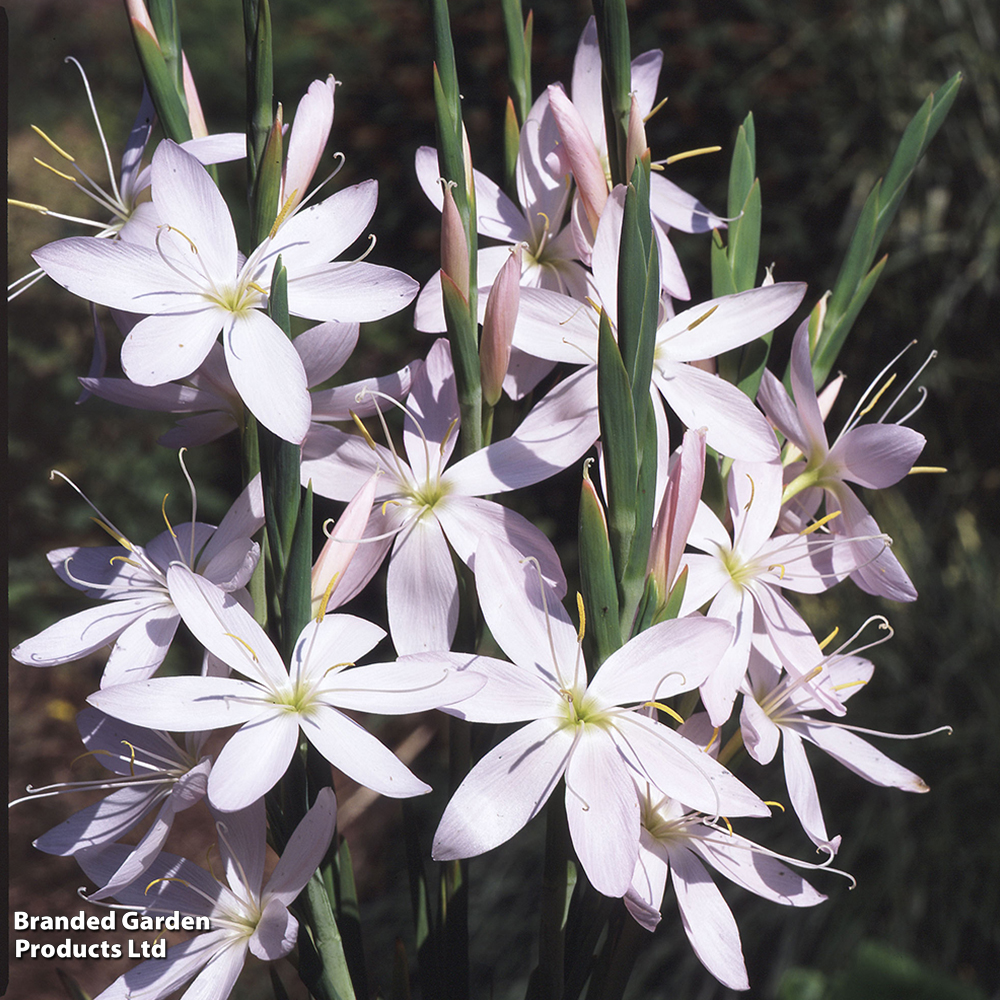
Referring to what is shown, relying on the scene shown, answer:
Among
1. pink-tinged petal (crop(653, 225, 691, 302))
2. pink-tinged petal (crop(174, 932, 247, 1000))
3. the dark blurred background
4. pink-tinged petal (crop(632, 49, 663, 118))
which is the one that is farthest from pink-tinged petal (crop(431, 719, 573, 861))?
the dark blurred background

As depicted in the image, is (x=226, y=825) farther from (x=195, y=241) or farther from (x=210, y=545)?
(x=195, y=241)

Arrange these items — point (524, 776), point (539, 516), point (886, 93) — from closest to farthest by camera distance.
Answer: point (524, 776), point (886, 93), point (539, 516)

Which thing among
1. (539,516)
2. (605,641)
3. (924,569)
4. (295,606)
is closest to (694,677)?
(605,641)

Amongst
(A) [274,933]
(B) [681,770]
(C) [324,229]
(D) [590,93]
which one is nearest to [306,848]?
(A) [274,933]

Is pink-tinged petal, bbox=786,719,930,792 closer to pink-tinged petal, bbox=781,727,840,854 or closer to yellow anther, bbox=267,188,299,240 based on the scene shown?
pink-tinged petal, bbox=781,727,840,854

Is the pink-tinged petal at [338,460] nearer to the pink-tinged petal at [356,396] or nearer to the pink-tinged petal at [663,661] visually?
the pink-tinged petal at [356,396]

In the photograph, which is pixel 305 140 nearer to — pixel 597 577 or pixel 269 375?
pixel 269 375
